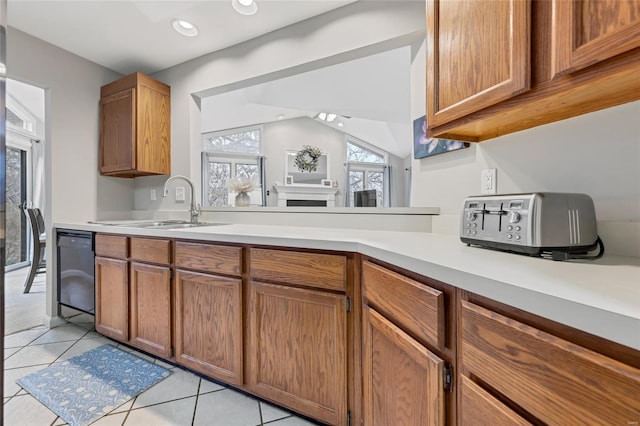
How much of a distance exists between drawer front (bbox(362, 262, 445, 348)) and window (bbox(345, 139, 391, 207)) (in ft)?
21.3

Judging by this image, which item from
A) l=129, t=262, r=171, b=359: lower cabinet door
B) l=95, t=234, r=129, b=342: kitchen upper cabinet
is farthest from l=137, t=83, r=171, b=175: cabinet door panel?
l=129, t=262, r=171, b=359: lower cabinet door

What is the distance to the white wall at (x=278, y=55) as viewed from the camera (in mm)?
1729

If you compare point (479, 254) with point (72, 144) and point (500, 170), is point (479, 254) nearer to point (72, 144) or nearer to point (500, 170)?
point (500, 170)

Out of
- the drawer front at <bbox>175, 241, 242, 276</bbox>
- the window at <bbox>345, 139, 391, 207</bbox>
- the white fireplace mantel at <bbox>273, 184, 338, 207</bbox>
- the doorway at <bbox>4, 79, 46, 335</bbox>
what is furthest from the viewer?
the window at <bbox>345, 139, 391, 207</bbox>

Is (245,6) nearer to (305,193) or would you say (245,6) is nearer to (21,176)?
(21,176)

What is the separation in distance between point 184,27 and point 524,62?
225 centimetres

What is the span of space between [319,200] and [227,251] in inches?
Answer: 222

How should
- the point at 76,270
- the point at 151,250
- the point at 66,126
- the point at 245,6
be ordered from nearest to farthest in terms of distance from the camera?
1. the point at 151,250
2. the point at 245,6
3. the point at 76,270
4. the point at 66,126

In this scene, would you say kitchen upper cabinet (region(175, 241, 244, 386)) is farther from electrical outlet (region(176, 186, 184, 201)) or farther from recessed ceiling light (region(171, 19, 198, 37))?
recessed ceiling light (region(171, 19, 198, 37))

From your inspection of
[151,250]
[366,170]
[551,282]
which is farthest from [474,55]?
[366,170]

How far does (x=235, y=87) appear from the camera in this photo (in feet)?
7.96

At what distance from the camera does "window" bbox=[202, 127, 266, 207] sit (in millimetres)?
6387

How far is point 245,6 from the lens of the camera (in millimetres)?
1864

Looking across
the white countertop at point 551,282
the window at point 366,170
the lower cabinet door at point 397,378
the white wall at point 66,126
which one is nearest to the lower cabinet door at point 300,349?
the lower cabinet door at point 397,378
